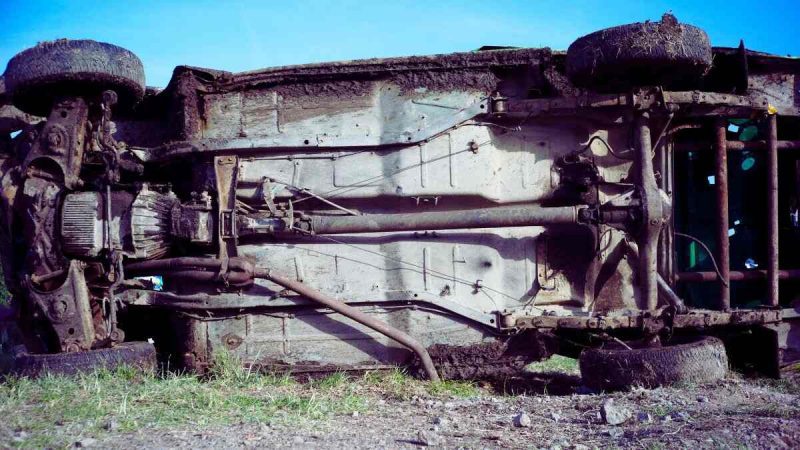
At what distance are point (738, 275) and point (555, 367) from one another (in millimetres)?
1636

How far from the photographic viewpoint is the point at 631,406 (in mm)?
3818

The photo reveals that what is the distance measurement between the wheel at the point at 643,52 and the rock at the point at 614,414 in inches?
90.4

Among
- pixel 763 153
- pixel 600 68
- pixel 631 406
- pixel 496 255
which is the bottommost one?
pixel 631 406

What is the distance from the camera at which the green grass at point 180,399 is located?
3.44m

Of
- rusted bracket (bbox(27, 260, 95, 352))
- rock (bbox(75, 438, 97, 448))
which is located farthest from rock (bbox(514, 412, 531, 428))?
rusted bracket (bbox(27, 260, 95, 352))

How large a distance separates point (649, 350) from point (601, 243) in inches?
43.5

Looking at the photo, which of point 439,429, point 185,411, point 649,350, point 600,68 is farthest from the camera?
point 600,68

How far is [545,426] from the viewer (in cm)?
354

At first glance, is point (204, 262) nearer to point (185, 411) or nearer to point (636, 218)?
point (185, 411)

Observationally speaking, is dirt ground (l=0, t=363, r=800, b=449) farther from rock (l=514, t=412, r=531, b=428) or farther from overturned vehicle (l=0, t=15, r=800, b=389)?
overturned vehicle (l=0, t=15, r=800, b=389)

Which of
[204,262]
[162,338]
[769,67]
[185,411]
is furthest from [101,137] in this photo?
[769,67]

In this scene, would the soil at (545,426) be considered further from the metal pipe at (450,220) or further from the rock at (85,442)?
the metal pipe at (450,220)

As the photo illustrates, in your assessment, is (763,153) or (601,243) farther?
(763,153)

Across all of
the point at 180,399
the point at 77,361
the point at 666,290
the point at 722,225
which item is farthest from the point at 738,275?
the point at 77,361
